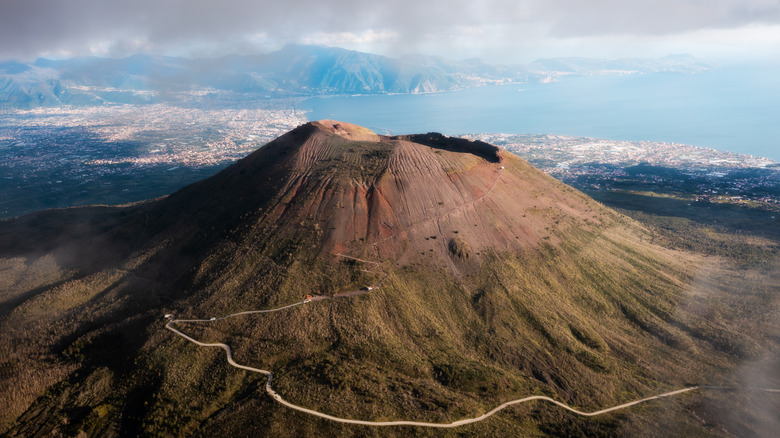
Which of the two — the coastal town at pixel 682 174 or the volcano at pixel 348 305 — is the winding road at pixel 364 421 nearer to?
the volcano at pixel 348 305

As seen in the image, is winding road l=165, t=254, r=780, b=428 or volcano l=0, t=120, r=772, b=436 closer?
winding road l=165, t=254, r=780, b=428

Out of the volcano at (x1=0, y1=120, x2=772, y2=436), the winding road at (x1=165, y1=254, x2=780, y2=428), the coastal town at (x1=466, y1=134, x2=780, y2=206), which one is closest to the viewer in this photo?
the winding road at (x1=165, y1=254, x2=780, y2=428)

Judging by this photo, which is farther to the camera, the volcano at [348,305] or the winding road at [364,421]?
the volcano at [348,305]

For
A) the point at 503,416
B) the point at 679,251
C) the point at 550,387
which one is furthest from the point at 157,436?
the point at 679,251

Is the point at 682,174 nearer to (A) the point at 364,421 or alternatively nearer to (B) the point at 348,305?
(B) the point at 348,305

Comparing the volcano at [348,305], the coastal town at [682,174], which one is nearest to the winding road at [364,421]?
the volcano at [348,305]

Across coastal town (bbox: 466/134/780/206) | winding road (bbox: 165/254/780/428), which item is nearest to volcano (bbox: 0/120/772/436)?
winding road (bbox: 165/254/780/428)

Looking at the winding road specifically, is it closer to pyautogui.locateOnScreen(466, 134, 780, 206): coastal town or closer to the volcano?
the volcano

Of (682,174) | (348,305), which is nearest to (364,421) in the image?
(348,305)

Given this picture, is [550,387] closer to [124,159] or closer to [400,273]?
[400,273]
